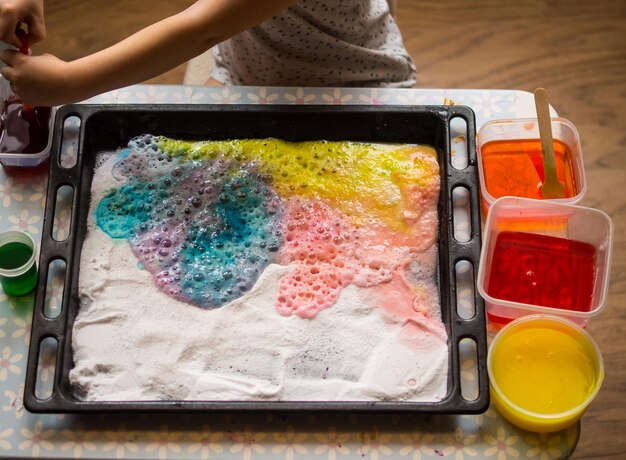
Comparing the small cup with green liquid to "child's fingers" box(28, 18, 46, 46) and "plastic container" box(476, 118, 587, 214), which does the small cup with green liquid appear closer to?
"child's fingers" box(28, 18, 46, 46)

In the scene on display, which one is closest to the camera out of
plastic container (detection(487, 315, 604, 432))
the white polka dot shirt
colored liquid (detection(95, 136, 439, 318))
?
plastic container (detection(487, 315, 604, 432))

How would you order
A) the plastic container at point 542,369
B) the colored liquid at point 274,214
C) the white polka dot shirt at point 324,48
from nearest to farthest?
the plastic container at point 542,369 < the colored liquid at point 274,214 < the white polka dot shirt at point 324,48

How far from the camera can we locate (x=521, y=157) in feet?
3.99

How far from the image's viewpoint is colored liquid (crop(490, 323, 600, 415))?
40.4 inches

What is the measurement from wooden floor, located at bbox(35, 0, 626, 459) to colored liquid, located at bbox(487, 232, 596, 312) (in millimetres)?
722

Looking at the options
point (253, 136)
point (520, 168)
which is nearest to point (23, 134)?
point (253, 136)

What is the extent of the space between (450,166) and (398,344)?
11.4 inches

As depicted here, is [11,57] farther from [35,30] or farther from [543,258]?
[543,258]

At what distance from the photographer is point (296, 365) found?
1.07 meters

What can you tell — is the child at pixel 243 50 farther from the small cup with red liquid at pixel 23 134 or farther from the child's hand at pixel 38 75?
the small cup with red liquid at pixel 23 134

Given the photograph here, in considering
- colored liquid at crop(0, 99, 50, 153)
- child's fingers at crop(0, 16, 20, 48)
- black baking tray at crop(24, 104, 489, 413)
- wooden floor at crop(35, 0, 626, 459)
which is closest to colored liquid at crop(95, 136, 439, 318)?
black baking tray at crop(24, 104, 489, 413)

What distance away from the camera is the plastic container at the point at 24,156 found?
121 cm

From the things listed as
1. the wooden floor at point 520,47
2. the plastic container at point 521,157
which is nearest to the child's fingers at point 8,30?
the plastic container at point 521,157

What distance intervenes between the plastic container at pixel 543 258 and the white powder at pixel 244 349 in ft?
0.34
